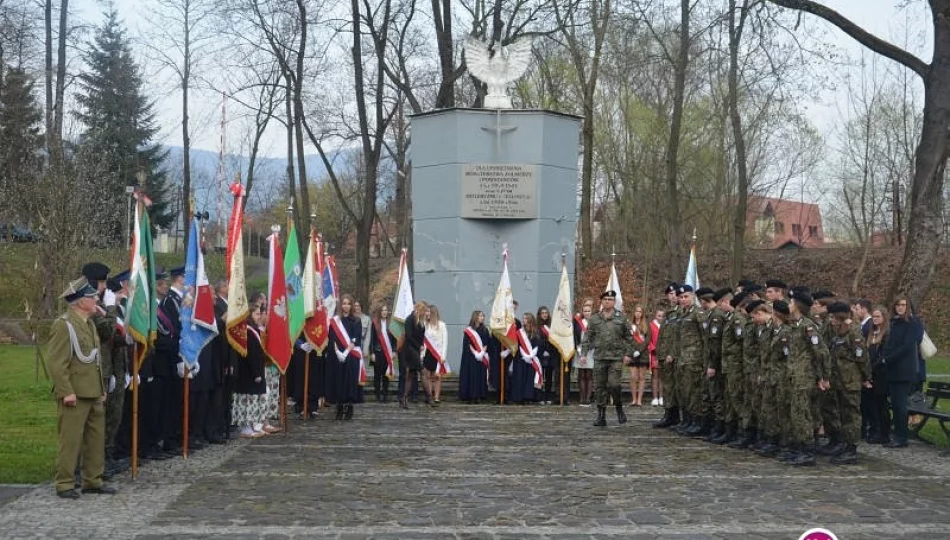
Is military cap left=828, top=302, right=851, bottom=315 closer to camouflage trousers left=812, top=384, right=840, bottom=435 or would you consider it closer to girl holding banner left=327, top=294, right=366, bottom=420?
camouflage trousers left=812, top=384, right=840, bottom=435

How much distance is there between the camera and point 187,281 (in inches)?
413

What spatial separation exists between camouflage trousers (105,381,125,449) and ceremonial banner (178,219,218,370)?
1201 millimetres

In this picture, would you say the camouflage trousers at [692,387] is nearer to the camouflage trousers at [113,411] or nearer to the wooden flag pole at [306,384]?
the wooden flag pole at [306,384]

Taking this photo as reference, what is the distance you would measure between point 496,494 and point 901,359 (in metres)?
5.90

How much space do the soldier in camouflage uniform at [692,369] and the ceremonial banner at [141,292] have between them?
689 centimetres

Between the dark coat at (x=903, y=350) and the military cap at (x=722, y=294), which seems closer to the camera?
the dark coat at (x=903, y=350)

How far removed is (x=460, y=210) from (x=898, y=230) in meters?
26.3

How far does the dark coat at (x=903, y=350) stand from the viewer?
11805 mm

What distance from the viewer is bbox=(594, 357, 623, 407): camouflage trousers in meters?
13.8

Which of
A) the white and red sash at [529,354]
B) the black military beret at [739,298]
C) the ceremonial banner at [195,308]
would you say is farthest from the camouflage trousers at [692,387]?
the ceremonial banner at [195,308]

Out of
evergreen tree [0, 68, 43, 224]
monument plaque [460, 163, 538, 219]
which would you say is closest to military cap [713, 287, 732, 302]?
monument plaque [460, 163, 538, 219]

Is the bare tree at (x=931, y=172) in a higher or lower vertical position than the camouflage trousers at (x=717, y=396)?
higher

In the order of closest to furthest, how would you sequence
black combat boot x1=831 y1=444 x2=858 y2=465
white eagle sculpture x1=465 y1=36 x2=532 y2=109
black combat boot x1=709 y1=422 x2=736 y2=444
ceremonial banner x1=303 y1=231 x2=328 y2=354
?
black combat boot x1=831 y1=444 x2=858 y2=465 → black combat boot x1=709 y1=422 x2=736 y2=444 → ceremonial banner x1=303 y1=231 x2=328 y2=354 → white eagle sculpture x1=465 y1=36 x2=532 y2=109

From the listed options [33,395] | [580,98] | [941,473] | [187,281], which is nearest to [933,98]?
[941,473]
